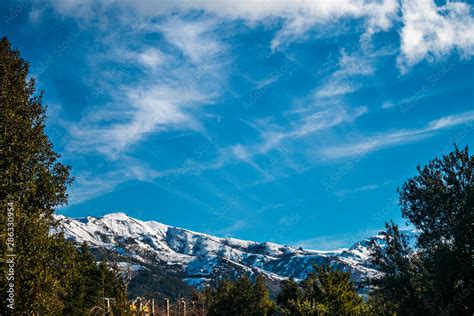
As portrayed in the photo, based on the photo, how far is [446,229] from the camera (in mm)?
30875

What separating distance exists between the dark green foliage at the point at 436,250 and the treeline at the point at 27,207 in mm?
20442

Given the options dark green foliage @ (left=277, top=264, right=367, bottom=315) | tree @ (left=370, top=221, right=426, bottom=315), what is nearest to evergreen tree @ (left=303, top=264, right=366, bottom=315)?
dark green foliage @ (left=277, top=264, right=367, bottom=315)

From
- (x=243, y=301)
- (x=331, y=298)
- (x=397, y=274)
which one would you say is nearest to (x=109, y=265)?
(x=331, y=298)

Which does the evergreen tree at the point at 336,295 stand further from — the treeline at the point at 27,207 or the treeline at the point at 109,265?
the treeline at the point at 27,207

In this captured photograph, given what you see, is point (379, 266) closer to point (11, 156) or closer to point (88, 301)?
point (11, 156)

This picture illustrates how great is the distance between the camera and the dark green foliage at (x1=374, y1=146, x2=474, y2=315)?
90.7 feet

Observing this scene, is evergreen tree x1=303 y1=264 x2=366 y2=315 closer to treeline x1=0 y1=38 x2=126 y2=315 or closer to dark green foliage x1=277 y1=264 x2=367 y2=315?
dark green foliage x1=277 y1=264 x2=367 y2=315

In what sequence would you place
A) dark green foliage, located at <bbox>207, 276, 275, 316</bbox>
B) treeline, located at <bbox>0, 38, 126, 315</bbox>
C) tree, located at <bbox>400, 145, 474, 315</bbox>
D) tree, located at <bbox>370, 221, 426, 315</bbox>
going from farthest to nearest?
dark green foliage, located at <bbox>207, 276, 275, 316</bbox> → tree, located at <bbox>370, 221, 426, 315</bbox> → tree, located at <bbox>400, 145, 474, 315</bbox> → treeline, located at <bbox>0, 38, 126, 315</bbox>

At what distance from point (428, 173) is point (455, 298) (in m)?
9.82

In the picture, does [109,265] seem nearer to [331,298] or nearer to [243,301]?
[331,298]

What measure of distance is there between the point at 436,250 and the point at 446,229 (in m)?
1.87

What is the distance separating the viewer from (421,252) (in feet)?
109

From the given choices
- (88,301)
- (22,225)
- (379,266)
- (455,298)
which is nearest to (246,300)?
(88,301)

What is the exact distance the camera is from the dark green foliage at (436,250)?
2764 centimetres
